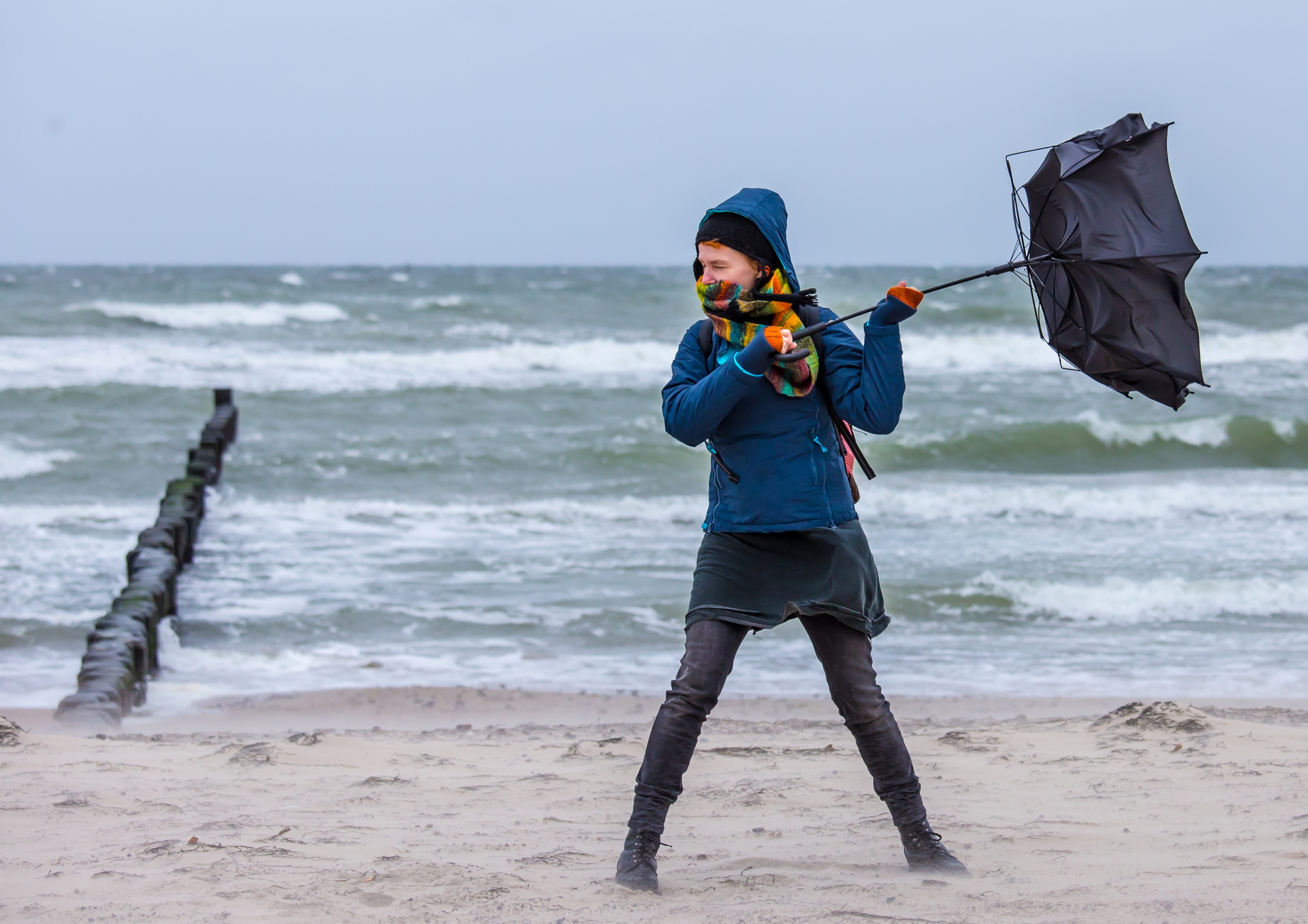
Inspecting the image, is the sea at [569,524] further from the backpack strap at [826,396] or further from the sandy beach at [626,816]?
the backpack strap at [826,396]

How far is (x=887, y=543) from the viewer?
33.7 ft

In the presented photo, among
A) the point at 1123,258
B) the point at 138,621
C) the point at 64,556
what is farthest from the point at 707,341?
the point at 64,556

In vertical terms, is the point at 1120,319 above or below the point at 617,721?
above

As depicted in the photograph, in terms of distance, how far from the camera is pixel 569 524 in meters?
11.2

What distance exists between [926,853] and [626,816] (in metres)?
1.07

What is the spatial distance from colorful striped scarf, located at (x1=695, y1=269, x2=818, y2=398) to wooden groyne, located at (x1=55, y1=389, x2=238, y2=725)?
3913mm

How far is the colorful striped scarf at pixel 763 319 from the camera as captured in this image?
2.81 meters

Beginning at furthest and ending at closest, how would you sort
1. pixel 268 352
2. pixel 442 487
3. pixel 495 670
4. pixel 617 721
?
pixel 268 352 < pixel 442 487 < pixel 495 670 < pixel 617 721

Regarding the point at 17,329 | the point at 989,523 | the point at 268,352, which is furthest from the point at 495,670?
the point at 17,329

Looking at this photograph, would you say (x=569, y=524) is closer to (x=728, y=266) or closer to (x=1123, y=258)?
(x=728, y=266)

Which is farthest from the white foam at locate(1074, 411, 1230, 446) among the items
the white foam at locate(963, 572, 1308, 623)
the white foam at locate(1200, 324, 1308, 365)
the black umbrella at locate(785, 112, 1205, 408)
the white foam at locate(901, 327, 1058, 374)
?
the black umbrella at locate(785, 112, 1205, 408)

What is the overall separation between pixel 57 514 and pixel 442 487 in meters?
3.70

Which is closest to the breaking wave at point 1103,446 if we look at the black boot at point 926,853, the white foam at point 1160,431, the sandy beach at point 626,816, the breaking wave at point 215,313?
the white foam at point 1160,431

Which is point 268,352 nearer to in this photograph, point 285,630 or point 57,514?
point 57,514
